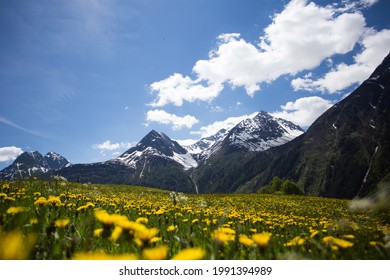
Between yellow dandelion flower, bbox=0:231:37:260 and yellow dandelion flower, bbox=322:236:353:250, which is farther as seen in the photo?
yellow dandelion flower, bbox=322:236:353:250

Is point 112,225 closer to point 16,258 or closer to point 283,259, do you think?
point 16,258

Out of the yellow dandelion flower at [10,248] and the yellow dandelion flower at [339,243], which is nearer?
the yellow dandelion flower at [10,248]

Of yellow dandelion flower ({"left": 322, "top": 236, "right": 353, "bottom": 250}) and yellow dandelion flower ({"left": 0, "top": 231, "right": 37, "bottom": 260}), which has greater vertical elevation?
yellow dandelion flower ({"left": 0, "top": 231, "right": 37, "bottom": 260})

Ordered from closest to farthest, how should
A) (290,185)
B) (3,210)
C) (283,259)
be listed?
(283,259) → (3,210) → (290,185)

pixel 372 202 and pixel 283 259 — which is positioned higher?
pixel 372 202

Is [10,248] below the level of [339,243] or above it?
above

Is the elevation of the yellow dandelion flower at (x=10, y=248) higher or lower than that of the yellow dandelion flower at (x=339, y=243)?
higher

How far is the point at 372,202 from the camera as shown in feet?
8.98

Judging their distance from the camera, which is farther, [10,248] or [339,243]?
[339,243]
